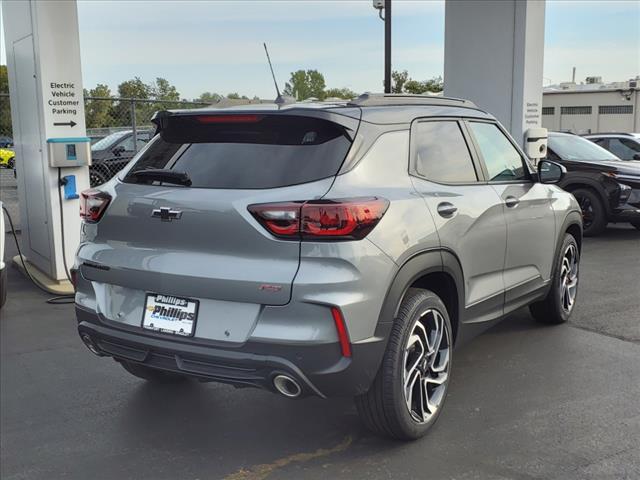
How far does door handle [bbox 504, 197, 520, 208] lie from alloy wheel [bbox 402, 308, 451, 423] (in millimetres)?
1152

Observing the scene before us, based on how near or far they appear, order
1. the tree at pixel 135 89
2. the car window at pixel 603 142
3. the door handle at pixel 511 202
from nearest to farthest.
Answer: the door handle at pixel 511 202
the car window at pixel 603 142
the tree at pixel 135 89

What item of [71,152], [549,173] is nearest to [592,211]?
[549,173]

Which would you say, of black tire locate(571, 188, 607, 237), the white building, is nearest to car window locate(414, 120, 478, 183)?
black tire locate(571, 188, 607, 237)

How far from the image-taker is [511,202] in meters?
4.52

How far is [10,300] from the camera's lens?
696 centimetres

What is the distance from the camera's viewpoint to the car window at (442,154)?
378 centimetres

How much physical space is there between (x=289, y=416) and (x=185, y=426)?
599 mm

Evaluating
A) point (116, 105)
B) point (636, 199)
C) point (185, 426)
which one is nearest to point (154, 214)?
point (185, 426)

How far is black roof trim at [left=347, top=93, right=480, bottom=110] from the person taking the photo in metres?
3.60

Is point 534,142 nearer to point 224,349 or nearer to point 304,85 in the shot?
point 224,349

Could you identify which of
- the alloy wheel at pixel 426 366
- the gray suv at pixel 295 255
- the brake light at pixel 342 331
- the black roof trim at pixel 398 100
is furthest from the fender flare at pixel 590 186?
the brake light at pixel 342 331

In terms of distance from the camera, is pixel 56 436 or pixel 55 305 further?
pixel 55 305

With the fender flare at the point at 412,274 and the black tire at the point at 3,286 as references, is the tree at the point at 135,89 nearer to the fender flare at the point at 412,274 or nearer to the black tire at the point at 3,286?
the black tire at the point at 3,286

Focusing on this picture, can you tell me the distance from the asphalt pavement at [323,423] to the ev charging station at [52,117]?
2168 mm
